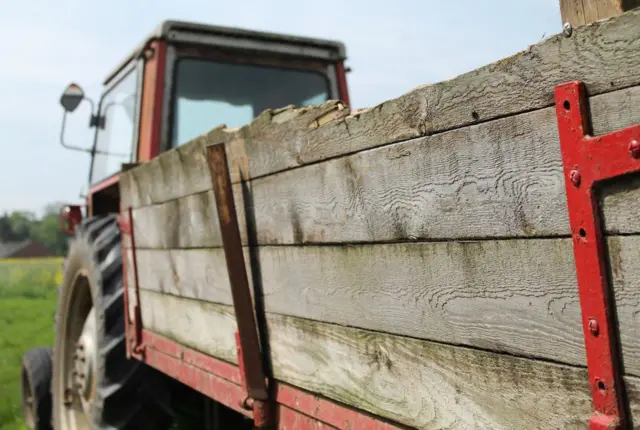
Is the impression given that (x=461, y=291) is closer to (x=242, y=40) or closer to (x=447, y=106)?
(x=447, y=106)

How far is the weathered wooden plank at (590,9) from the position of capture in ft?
3.17

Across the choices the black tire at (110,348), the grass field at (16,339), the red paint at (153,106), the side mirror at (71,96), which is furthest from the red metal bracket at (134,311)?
the grass field at (16,339)

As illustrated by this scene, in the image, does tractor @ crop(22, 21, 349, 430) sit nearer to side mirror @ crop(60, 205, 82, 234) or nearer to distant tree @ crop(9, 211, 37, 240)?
side mirror @ crop(60, 205, 82, 234)

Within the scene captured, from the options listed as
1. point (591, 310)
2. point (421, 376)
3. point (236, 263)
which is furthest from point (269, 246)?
point (591, 310)

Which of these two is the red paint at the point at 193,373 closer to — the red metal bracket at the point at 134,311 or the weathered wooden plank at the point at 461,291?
the red metal bracket at the point at 134,311

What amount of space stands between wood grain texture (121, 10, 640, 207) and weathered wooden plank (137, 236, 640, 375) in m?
0.20

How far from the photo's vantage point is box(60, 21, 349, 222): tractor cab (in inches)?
142

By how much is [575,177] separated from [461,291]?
1.01 feet

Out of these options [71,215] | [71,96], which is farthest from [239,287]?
[71,215]

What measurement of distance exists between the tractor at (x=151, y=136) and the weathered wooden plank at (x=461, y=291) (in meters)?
1.53

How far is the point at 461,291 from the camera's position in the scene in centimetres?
117

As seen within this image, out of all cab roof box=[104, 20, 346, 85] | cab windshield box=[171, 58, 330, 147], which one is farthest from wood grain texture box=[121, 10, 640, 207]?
cab roof box=[104, 20, 346, 85]

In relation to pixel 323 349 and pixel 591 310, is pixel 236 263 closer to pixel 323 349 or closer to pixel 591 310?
pixel 323 349

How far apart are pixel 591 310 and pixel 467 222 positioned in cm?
26
